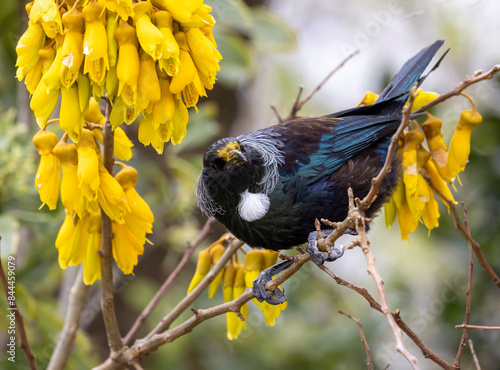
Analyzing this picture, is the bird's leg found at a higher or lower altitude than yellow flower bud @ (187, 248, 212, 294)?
higher

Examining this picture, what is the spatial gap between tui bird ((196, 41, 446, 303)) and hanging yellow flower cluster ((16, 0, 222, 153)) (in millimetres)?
506

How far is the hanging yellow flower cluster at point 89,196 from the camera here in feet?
4.09

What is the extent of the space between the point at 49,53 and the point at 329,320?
241 cm

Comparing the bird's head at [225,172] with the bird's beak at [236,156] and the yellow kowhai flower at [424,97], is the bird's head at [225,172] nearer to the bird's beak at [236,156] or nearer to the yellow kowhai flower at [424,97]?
the bird's beak at [236,156]

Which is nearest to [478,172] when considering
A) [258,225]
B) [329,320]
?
[329,320]

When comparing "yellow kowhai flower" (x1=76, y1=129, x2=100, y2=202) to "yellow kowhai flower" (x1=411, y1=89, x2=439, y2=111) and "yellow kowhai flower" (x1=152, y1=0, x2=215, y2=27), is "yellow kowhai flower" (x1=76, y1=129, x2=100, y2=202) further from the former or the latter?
"yellow kowhai flower" (x1=411, y1=89, x2=439, y2=111)

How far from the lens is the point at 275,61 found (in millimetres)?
5539

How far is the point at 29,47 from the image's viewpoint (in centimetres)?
113

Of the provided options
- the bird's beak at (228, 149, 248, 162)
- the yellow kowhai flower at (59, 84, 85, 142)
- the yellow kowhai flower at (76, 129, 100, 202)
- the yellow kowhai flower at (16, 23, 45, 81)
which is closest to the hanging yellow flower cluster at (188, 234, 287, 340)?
the bird's beak at (228, 149, 248, 162)

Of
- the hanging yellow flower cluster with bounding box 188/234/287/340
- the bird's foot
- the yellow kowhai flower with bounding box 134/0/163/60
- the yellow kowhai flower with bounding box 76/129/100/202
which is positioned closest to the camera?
the yellow kowhai flower with bounding box 134/0/163/60

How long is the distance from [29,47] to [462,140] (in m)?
1.05

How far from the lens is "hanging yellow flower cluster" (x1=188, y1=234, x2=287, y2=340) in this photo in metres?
1.59

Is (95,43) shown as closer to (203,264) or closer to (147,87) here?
(147,87)

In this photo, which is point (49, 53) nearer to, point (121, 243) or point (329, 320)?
point (121, 243)
